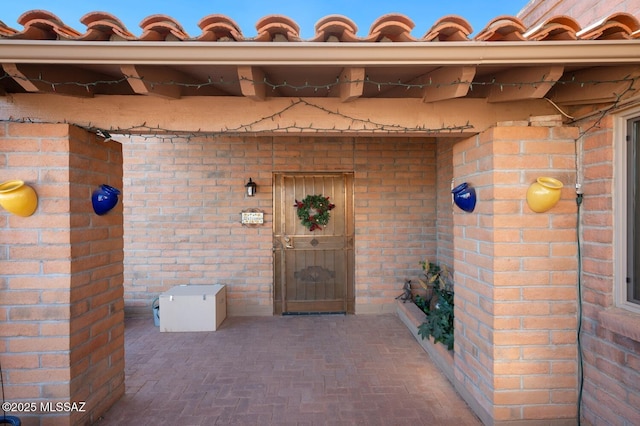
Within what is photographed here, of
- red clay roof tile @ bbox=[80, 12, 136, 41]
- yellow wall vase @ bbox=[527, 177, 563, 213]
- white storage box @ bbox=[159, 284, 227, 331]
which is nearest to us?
red clay roof tile @ bbox=[80, 12, 136, 41]

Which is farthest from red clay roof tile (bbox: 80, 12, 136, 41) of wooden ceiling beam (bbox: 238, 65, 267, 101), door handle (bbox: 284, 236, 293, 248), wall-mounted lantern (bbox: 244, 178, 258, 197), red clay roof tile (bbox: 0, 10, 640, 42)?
door handle (bbox: 284, 236, 293, 248)

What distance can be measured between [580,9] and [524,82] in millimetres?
1543

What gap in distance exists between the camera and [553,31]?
1.77 meters

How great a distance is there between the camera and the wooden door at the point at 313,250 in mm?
4855

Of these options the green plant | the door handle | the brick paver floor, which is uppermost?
the door handle

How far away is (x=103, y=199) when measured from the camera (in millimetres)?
2400

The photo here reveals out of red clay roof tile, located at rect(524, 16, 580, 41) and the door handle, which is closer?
red clay roof tile, located at rect(524, 16, 580, 41)

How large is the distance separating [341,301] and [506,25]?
4.05 m

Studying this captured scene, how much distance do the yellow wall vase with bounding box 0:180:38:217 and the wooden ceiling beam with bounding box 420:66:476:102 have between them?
2.71 m

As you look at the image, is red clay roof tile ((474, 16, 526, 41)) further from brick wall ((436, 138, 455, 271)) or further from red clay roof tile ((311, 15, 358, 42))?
brick wall ((436, 138, 455, 271))

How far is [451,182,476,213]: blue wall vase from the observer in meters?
2.46

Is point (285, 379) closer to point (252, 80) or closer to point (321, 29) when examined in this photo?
point (252, 80)

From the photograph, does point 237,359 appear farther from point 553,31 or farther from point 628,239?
point 553,31

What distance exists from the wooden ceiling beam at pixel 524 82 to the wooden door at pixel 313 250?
2.80 meters
